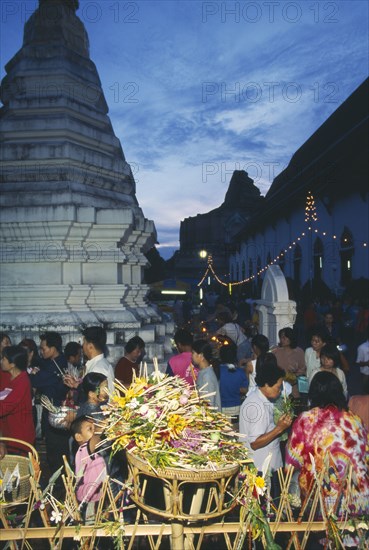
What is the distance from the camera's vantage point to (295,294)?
1867 centimetres

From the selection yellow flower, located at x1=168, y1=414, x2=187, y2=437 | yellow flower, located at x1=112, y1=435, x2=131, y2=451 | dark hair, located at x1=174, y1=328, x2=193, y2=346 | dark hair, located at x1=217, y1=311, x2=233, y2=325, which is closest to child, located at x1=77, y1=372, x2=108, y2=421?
yellow flower, located at x1=112, y1=435, x2=131, y2=451

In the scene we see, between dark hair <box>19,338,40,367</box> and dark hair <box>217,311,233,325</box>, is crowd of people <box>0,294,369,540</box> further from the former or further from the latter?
dark hair <box>217,311,233,325</box>

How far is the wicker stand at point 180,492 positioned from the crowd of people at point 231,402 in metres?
0.39

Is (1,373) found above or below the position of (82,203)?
below

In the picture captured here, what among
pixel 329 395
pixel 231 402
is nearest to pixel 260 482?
pixel 329 395

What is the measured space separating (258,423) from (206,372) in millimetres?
992

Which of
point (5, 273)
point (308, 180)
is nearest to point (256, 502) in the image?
point (5, 273)

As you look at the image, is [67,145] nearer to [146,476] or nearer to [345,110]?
[146,476]

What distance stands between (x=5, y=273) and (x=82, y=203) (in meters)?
1.52

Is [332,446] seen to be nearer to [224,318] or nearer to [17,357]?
[17,357]

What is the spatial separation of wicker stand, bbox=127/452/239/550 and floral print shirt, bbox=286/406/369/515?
2.95 ft

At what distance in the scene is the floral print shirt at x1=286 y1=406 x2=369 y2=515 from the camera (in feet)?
9.04

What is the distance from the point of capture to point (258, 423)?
127 inches

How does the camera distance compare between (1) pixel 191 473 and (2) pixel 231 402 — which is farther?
(2) pixel 231 402
